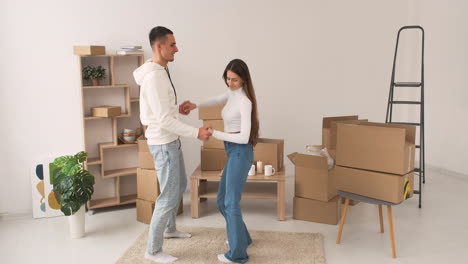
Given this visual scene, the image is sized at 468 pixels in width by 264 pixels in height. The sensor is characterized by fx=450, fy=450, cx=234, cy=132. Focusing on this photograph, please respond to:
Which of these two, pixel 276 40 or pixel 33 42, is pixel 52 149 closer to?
pixel 33 42

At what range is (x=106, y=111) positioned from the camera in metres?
4.15

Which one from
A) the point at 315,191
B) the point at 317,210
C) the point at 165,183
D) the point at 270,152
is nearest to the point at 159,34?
the point at 165,183

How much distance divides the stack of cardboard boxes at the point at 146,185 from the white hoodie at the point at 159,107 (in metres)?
0.95

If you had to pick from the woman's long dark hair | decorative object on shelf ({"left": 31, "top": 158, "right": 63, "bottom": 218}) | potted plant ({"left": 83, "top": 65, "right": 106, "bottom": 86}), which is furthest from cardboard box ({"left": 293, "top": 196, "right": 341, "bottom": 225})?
decorative object on shelf ({"left": 31, "top": 158, "right": 63, "bottom": 218})

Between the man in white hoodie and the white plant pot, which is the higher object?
the man in white hoodie

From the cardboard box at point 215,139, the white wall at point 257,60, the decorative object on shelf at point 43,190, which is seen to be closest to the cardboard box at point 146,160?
the cardboard box at point 215,139

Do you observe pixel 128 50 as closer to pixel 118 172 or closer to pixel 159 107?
pixel 118 172

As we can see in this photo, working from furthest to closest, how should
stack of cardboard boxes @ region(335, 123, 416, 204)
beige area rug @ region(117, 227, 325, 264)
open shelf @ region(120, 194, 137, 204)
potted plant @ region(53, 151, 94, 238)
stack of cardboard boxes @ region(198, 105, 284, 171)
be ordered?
open shelf @ region(120, 194, 137, 204)
stack of cardboard boxes @ region(198, 105, 284, 171)
potted plant @ region(53, 151, 94, 238)
beige area rug @ region(117, 227, 325, 264)
stack of cardboard boxes @ region(335, 123, 416, 204)

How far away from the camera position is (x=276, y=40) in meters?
5.15

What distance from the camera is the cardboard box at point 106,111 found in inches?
164

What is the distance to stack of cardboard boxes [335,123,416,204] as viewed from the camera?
3.17 meters

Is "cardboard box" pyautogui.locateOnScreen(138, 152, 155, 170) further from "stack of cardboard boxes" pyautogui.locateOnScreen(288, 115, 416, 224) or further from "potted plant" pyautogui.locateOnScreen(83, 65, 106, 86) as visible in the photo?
"stack of cardboard boxes" pyautogui.locateOnScreen(288, 115, 416, 224)

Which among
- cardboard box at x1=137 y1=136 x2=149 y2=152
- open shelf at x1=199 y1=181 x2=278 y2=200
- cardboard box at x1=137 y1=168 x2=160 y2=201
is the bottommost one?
open shelf at x1=199 y1=181 x2=278 y2=200

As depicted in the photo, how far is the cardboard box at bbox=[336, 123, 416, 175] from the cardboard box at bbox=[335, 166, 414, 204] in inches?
1.7
